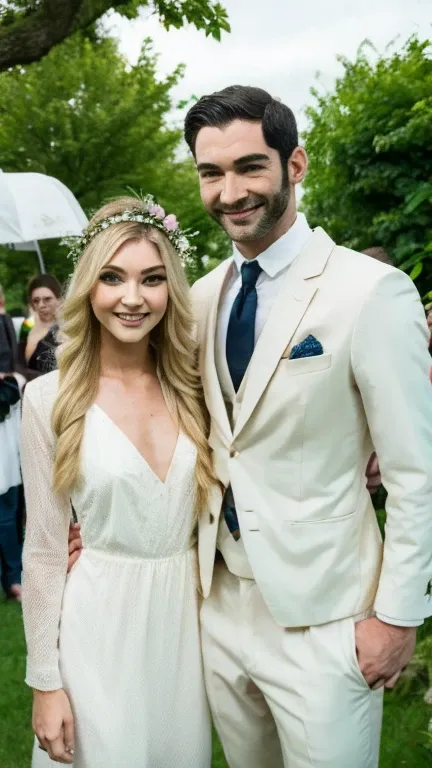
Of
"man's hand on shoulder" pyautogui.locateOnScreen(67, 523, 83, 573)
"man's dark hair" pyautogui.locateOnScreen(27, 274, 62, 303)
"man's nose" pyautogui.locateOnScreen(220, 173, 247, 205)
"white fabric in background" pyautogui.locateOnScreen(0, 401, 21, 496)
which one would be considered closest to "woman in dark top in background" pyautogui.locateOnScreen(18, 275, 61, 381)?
"man's dark hair" pyautogui.locateOnScreen(27, 274, 62, 303)

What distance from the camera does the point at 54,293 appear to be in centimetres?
720

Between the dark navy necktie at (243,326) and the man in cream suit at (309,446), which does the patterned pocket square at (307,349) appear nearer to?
the man in cream suit at (309,446)

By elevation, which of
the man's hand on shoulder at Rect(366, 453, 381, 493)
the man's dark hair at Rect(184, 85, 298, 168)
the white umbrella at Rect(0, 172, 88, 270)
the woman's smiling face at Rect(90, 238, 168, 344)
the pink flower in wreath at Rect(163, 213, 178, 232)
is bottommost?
the man's hand on shoulder at Rect(366, 453, 381, 493)

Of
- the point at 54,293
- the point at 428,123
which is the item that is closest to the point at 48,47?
the point at 54,293

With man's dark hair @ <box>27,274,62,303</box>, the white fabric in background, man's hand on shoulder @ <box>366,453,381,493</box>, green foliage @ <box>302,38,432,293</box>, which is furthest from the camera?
man's dark hair @ <box>27,274,62,303</box>

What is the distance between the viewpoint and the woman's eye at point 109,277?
9.05 ft

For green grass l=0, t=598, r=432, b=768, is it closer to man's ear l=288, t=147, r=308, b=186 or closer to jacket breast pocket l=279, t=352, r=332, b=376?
jacket breast pocket l=279, t=352, r=332, b=376

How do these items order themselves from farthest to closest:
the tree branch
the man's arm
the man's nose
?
the tree branch → the man's nose → the man's arm

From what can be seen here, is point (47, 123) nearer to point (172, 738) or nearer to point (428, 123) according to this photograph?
point (428, 123)

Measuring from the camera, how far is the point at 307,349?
2.57 m

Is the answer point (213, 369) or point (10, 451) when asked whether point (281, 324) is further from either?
point (10, 451)

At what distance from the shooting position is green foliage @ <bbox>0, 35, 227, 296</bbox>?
22594 millimetres

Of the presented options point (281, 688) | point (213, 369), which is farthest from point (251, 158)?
point (281, 688)

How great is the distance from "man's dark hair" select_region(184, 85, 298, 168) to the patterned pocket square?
0.52 m
